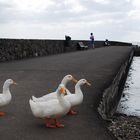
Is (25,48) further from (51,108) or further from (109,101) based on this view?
(51,108)

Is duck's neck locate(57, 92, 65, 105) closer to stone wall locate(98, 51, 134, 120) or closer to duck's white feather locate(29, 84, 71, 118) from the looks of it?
duck's white feather locate(29, 84, 71, 118)

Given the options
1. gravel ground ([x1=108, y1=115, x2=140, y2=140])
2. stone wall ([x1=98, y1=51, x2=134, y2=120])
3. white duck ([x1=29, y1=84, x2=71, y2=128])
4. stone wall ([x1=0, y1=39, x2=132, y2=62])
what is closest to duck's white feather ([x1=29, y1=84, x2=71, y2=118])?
white duck ([x1=29, y1=84, x2=71, y2=128])

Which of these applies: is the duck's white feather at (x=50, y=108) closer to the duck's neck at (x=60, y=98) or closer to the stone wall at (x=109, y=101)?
the duck's neck at (x=60, y=98)

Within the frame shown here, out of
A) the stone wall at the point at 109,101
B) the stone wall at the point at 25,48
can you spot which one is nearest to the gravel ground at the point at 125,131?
the stone wall at the point at 109,101

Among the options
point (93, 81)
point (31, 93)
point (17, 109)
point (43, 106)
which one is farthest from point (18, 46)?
point (43, 106)

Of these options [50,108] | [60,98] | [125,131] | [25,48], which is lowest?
[125,131]

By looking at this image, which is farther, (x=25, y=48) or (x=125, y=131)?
(x=25, y=48)

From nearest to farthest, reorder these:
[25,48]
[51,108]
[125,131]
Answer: [51,108]
[125,131]
[25,48]

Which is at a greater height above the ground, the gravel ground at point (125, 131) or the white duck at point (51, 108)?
the white duck at point (51, 108)

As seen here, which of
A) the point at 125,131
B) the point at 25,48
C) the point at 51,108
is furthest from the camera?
the point at 25,48

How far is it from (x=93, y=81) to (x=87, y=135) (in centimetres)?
526

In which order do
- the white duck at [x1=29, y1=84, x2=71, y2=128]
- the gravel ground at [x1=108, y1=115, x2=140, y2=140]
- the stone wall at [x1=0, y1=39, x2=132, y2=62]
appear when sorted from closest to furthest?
the white duck at [x1=29, y1=84, x2=71, y2=128] < the gravel ground at [x1=108, y1=115, x2=140, y2=140] < the stone wall at [x1=0, y1=39, x2=132, y2=62]

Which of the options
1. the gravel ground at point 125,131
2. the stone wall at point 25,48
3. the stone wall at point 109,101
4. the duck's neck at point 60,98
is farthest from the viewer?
the stone wall at point 25,48

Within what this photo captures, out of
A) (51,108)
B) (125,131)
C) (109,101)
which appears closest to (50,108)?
(51,108)
